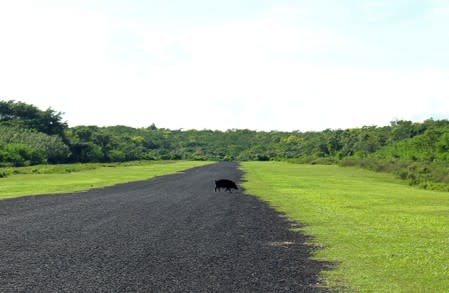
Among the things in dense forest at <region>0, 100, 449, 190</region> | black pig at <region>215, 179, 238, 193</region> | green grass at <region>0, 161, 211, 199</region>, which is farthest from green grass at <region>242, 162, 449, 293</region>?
dense forest at <region>0, 100, 449, 190</region>

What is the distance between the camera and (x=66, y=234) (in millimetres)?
20109

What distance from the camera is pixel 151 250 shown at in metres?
16.9

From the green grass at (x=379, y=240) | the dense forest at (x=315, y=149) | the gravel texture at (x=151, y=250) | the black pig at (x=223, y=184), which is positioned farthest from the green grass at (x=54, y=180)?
the dense forest at (x=315, y=149)

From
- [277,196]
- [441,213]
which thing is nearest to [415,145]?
[277,196]

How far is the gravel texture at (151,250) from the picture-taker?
1267 centimetres

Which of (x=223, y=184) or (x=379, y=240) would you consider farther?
(x=223, y=184)

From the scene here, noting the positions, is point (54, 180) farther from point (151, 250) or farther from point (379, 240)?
point (379, 240)

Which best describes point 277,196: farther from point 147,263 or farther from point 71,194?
point 147,263

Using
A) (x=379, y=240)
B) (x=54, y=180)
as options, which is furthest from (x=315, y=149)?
(x=379, y=240)

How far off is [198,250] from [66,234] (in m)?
5.98

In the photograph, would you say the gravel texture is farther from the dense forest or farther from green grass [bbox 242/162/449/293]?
the dense forest

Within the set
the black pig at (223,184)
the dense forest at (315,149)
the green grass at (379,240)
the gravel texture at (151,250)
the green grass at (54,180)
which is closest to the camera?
the gravel texture at (151,250)

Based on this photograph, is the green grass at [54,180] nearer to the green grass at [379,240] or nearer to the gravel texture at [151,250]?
the gravel texture at [151,250]

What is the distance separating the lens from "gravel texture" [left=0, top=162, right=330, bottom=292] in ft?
41.6
